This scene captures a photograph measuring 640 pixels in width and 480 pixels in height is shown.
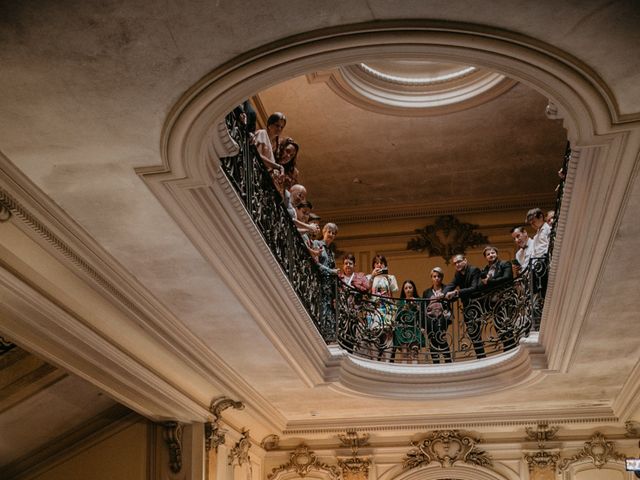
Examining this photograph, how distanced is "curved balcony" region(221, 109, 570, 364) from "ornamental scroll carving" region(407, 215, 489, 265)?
3.72 m

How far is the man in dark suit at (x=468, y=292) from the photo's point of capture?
11.9 metres

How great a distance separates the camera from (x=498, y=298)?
1183 cm

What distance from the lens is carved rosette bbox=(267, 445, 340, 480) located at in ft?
46.6

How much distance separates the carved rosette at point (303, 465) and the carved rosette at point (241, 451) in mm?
1204

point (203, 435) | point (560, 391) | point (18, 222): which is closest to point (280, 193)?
point (18, 222)

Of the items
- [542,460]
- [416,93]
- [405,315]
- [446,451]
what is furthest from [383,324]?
[416,93]

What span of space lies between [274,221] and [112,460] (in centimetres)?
454

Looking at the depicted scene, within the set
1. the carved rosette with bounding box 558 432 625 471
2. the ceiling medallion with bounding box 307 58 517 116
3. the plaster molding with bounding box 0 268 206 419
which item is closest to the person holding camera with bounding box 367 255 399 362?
the plaster molding with bounding box 0 268 206 419

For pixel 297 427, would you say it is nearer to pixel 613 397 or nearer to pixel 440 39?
pixel 613 397

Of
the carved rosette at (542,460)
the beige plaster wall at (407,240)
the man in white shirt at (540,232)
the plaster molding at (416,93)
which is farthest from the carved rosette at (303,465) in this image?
the plaster molding at (416,93)

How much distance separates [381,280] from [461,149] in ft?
12.6

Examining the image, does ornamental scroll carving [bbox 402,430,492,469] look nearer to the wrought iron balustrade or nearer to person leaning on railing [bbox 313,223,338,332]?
the wrought iron balustrade

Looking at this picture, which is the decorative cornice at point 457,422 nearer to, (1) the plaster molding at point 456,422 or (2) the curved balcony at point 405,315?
(1) the plaster molding at point 456,422

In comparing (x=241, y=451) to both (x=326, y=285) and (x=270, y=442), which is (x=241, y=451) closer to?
(x=270, y=442)
